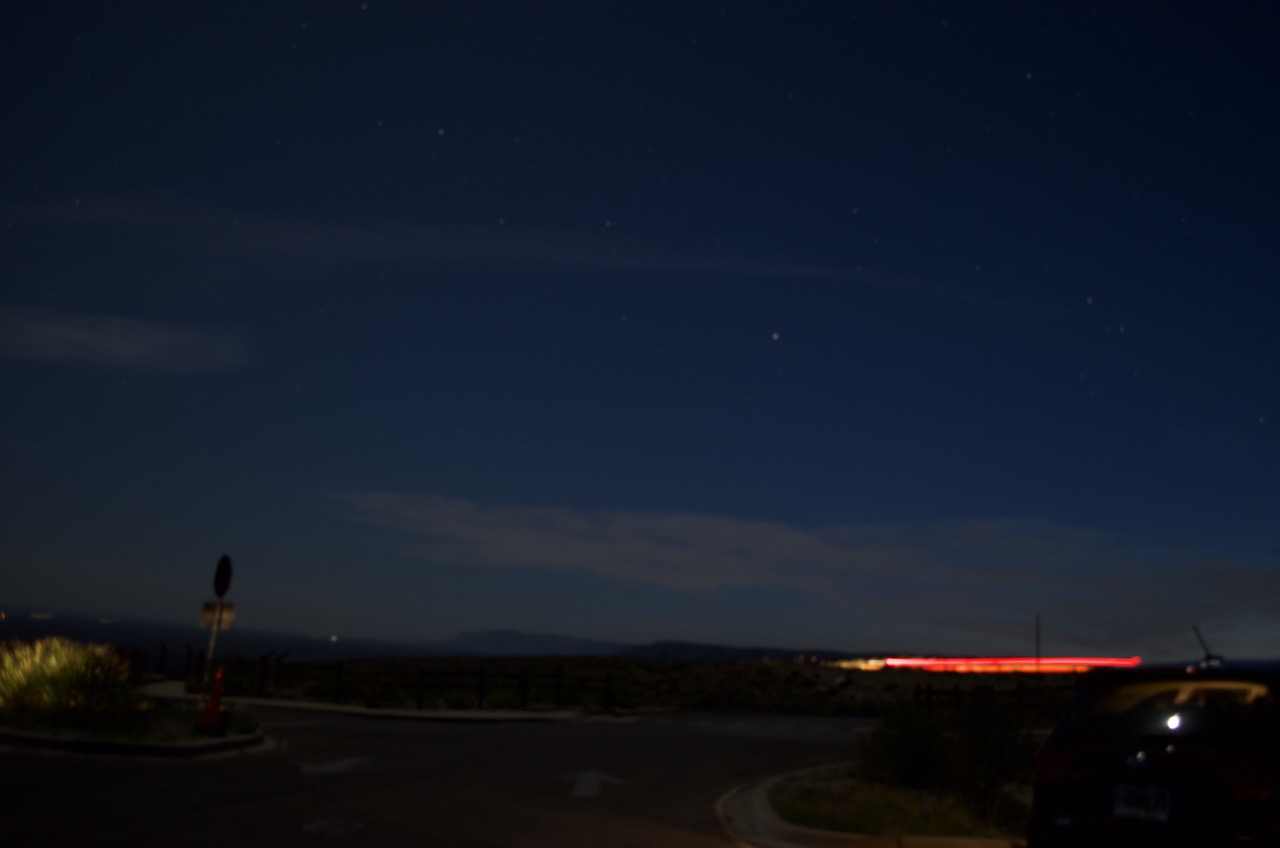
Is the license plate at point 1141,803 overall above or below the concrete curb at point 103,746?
above

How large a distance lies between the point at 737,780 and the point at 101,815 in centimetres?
838

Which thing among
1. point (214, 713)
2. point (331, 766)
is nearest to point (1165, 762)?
point (331, 766)

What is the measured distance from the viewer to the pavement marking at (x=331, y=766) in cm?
1503

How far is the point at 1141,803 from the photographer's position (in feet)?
22.3

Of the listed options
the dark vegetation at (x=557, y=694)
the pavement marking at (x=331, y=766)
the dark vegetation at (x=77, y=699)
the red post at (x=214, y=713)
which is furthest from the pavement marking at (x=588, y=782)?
the dark vegetation at (x=77, y=699)

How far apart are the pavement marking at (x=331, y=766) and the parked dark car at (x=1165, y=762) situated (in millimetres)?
10174

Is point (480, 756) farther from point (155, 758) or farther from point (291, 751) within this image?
point (155, 758)

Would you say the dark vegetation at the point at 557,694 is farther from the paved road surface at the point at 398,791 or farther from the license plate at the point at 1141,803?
the license plate at the point at 1141,803

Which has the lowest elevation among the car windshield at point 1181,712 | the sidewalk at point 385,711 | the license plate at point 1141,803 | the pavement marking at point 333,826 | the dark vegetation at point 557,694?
the pavement marking at point 333,826

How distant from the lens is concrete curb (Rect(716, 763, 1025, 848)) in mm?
10789

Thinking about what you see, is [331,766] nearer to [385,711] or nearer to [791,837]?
[791,837]

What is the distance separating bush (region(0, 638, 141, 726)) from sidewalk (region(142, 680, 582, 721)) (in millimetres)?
7621

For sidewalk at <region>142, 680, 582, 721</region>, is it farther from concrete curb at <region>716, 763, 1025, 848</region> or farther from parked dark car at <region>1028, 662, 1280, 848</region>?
parked dark car at <region>1028, 662, 1280, 848</region>

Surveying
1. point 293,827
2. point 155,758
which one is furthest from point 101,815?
point 155,758
